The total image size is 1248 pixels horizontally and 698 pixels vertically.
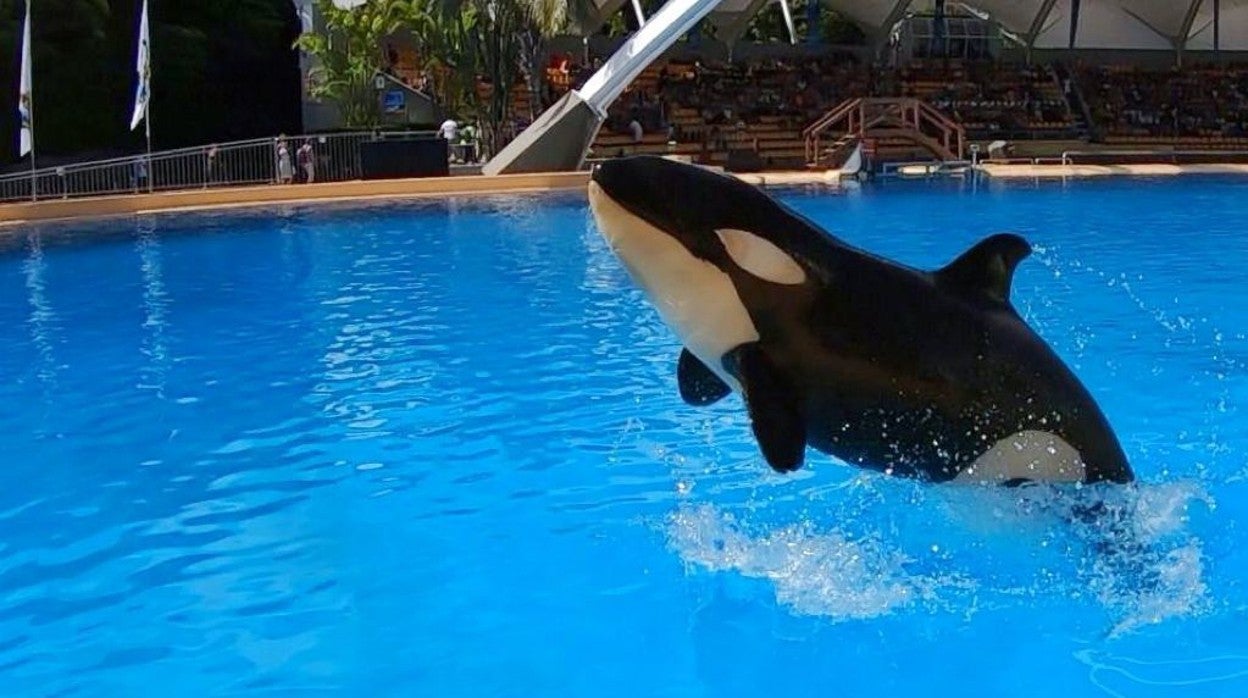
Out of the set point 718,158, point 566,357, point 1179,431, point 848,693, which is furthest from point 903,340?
point 718,158

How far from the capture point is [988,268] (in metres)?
3.75

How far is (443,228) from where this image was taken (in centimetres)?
1680

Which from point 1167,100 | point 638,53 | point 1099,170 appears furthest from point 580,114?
point 1167,100

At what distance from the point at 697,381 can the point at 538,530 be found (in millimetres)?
1434

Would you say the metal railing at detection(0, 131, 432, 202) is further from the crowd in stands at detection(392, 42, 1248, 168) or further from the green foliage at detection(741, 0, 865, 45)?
the green foliage at detection(741, 0, 865, 45)

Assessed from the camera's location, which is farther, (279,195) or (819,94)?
(819,94)

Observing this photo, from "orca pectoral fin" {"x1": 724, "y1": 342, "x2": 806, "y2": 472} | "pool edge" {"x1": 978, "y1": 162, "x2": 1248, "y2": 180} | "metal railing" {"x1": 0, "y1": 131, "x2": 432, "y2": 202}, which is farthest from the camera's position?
"pool edge" {"x1": 978, "y1": 162, "x2": 1248, "y2": 180}

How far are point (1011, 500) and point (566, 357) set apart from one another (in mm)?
4680

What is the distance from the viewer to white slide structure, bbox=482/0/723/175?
78.5 feet

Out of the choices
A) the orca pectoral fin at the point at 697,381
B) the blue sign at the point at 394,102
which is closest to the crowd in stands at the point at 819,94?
the blue sign at the point at 394,102

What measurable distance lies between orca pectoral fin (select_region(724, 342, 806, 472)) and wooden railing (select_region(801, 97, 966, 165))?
25.0 meters

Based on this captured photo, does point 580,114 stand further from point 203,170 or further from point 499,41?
point 203,170

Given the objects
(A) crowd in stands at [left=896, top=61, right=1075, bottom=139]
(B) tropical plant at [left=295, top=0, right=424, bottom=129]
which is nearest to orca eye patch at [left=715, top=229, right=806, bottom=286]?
(B) tropical plant at [left=295, top=0, right=424, bottom=129]

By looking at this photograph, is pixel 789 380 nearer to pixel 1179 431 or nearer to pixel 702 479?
pixel 702 479
